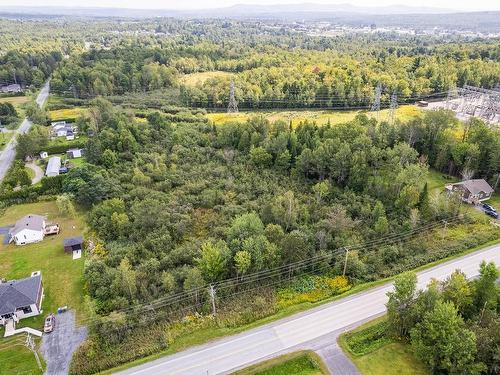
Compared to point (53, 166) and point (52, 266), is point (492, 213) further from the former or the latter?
point (53, 166)

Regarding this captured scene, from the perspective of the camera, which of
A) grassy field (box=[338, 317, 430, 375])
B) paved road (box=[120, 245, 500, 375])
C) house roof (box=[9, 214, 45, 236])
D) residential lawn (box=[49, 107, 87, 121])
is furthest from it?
residential lawn (box=[49, 107, 87, 121])

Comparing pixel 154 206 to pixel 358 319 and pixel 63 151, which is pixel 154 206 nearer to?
pixel 358 319

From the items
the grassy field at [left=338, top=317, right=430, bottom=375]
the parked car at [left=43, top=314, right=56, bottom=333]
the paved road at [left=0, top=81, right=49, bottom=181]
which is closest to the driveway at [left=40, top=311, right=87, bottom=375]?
the parked car at [left=43, top=314, right=56, bottom=333]

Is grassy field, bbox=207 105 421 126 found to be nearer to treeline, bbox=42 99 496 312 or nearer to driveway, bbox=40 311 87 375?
treeline, bbox=42 99 496 312

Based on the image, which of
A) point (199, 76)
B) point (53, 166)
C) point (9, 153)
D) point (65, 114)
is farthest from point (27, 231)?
point (199, 76)


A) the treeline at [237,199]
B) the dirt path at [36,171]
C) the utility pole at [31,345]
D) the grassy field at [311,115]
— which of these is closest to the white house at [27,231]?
the treeline at [237,199]

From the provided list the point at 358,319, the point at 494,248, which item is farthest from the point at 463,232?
the point at 358,319

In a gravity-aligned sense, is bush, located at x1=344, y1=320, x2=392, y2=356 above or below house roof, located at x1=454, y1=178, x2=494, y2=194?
below
